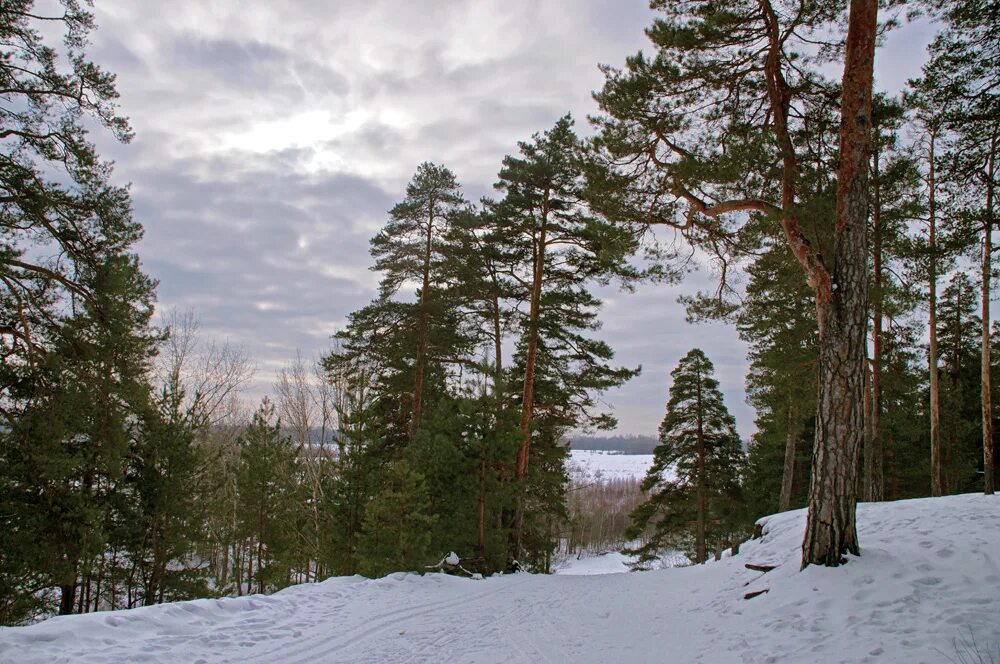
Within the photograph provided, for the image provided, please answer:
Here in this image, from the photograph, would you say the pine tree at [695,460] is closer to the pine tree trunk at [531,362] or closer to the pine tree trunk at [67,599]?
the pine tree trunk at [531,362]

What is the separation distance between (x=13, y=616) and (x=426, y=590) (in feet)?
25.2

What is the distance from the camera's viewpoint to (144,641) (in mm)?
4543

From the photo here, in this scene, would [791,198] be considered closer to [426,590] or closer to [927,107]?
[927,107]

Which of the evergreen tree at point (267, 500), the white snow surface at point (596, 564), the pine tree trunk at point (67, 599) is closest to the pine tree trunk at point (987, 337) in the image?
the pine tree trunk at point (67, 599)

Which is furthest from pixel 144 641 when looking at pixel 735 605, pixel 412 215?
pixel 412 215

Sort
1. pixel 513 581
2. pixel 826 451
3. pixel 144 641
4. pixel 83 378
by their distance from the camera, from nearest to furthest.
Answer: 1. pixel 144 641
2. pixel 826 451
3. pixel 83 378
4. pixel 513 581

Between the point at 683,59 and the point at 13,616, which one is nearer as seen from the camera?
the point at 683,59

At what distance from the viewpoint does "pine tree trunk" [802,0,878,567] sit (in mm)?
5988

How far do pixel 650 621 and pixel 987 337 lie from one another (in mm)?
10136

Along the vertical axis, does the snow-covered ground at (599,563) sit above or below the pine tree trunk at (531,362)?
below

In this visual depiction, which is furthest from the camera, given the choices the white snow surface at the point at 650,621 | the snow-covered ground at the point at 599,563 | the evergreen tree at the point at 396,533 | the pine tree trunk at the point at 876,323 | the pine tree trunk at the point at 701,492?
the snow-covered ground at the point at 599,563

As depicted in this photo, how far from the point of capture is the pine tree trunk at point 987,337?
7.13 meters

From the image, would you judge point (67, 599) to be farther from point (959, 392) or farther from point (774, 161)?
point (959, 392)

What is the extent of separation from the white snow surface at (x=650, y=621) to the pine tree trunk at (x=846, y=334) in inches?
18.5
